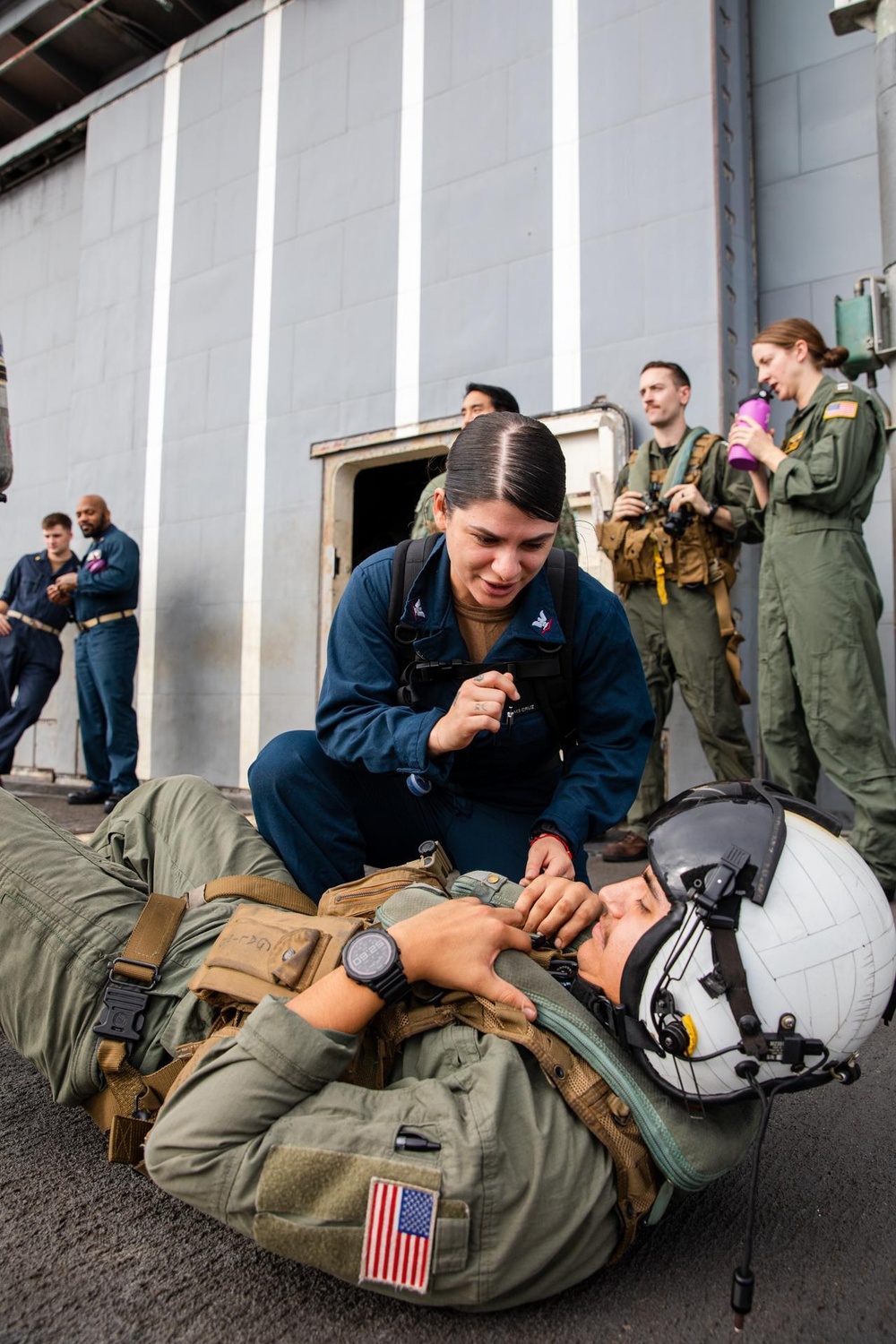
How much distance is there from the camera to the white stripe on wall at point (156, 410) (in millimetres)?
6484

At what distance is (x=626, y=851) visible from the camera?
3736mm

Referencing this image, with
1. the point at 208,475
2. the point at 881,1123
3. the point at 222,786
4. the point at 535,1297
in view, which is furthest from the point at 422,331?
the point at 535,1297

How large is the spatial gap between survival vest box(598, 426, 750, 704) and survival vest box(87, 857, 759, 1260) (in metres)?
2.57

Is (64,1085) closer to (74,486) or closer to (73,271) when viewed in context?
(74,486)

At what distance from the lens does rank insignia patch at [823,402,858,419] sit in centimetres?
326

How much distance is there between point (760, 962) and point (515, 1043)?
0.35 metres

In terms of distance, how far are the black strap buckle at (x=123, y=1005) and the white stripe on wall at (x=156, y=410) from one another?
5123 millimetres

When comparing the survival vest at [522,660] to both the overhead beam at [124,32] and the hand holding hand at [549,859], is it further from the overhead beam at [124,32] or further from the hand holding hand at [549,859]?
the overhead beam at [124,32]

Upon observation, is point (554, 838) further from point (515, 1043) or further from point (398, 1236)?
point (398, 1236)

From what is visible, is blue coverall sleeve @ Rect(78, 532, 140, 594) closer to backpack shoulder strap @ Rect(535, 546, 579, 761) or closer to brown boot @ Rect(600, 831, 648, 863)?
brown boot @ Rect(600, 831, 648, 863)

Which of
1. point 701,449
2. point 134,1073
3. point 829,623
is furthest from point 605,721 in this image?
point 701,449

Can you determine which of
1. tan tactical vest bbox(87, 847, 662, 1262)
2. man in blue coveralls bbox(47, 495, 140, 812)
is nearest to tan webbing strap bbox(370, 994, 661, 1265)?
tan tactical vest bbox(87, 847, 662, 1262)

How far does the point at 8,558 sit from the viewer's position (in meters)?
7.90

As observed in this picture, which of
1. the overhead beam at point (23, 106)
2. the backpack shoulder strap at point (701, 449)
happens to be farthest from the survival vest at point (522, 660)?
the overhead beam at point (23, 106)
